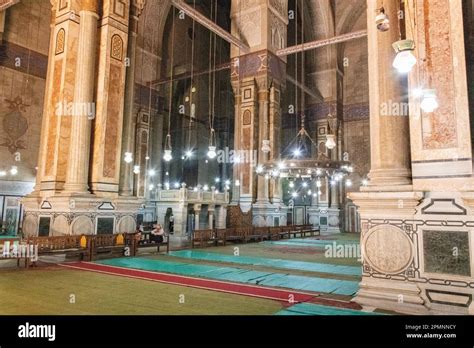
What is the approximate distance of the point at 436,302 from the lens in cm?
396

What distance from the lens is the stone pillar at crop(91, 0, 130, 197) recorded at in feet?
26.9

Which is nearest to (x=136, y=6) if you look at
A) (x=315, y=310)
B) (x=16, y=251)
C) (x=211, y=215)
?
(x=16, y=251)

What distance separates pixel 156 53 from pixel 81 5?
27.1ft

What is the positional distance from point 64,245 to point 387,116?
248 inches

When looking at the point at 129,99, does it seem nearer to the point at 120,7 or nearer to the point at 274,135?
the point at 120,7

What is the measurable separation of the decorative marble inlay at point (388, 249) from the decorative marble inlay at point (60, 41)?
25.7 feet

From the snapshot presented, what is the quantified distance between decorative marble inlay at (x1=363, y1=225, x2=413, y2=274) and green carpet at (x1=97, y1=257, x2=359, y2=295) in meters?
0.76

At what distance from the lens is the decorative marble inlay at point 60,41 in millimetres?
8341

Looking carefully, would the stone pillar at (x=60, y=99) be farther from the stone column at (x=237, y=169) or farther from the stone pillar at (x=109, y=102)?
the stone column at (x=237, y=169)

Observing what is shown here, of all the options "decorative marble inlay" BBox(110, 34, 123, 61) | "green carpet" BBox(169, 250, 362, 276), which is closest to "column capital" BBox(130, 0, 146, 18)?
"decorative marble inlay" BBox(110, 34, 123, 61)

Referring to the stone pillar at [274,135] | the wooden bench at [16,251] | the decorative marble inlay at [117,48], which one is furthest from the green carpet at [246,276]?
the stone pillar at [274,135]

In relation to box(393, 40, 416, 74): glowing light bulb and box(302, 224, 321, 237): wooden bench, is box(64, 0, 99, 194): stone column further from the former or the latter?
box(302, 224, 321, 237): wooden bench
